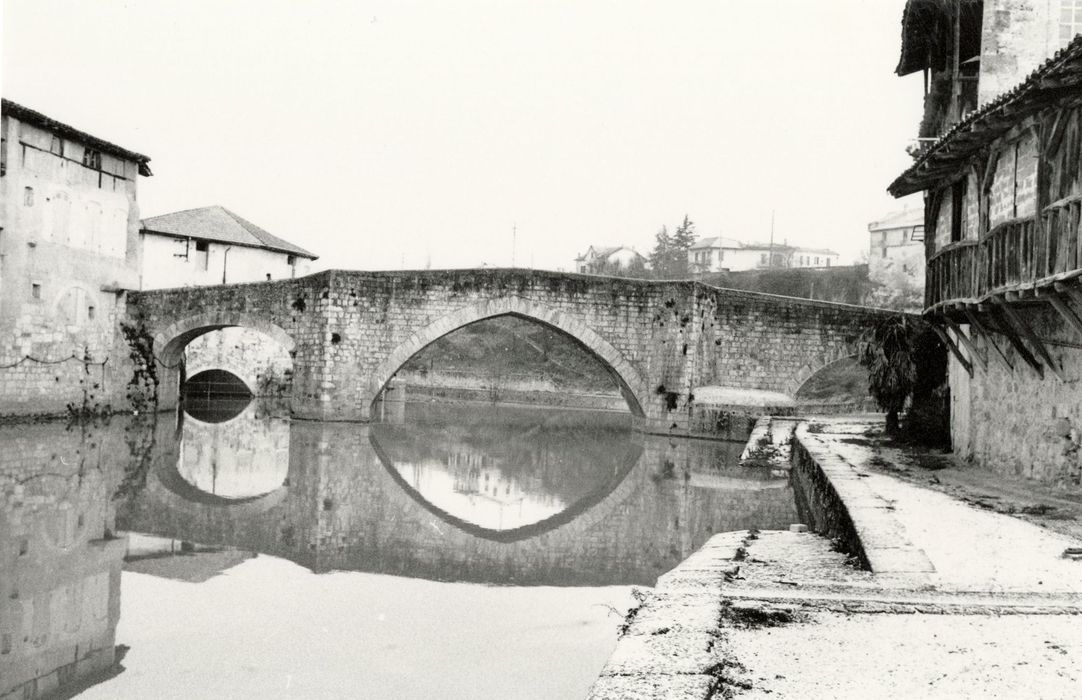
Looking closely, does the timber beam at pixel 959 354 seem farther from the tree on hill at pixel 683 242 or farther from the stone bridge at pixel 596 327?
the tree on hill at pixel 683 242

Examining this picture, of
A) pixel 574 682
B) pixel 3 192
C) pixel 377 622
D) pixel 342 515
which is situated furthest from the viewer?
pixel 3 192

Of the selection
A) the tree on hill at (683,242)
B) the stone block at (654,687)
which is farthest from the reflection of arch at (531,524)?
the tree on hill at (683,242)

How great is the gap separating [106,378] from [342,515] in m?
13.2

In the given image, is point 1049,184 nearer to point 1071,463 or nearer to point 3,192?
point 1071,463

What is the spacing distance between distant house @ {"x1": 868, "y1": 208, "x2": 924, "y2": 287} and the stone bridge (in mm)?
25886

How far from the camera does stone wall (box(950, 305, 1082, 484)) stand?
8.41m

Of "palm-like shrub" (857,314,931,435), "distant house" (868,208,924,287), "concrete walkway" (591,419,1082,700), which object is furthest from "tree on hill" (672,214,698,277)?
"concrete walkway" (591,419,1082,700)

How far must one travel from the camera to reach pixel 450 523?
11266 millimetres

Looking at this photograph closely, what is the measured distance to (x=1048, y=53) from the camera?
1198cm

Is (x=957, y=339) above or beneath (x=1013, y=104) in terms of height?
beneath

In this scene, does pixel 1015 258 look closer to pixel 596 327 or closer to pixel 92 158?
pixel 596 327

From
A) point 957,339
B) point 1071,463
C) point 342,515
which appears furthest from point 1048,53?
point 342,515

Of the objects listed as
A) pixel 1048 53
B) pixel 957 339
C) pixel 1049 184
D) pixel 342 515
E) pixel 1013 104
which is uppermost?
pixel 1048 53

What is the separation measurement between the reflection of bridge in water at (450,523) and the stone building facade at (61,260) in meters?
5.51
